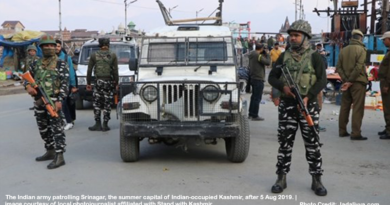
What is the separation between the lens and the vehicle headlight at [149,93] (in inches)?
260

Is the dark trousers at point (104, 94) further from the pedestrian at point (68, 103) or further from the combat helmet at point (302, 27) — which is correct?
the combat helmet at point (302, 27)

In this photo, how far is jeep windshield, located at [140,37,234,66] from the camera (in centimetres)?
780

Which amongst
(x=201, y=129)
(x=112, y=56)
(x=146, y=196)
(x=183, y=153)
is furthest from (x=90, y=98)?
(x=146, y=196)

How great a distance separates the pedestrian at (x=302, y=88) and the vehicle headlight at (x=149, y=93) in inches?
73.6

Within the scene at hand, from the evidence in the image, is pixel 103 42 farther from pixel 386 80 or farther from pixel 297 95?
pixel 386 80

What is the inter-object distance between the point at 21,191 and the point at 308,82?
354cm

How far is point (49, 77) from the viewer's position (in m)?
6.64

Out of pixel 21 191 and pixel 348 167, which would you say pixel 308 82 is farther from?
pixel 21 191

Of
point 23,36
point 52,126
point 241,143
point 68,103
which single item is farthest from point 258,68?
point 23,36

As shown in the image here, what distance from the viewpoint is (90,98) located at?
1255cm

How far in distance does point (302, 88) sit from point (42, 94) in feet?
11.5

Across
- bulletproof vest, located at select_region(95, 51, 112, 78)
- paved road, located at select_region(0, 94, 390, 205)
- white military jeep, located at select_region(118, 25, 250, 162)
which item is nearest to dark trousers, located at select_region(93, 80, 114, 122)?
bulletproof vest, located at select_region(95, 51, 112, 78)

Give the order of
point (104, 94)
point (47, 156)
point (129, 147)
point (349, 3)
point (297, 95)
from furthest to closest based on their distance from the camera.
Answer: point (349, 3) → point (104, 94) → point (47, 156) → point (129, 147) → point (297, 95)

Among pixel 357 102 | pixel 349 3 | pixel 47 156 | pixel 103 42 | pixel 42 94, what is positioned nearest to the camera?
pixel 42 94
